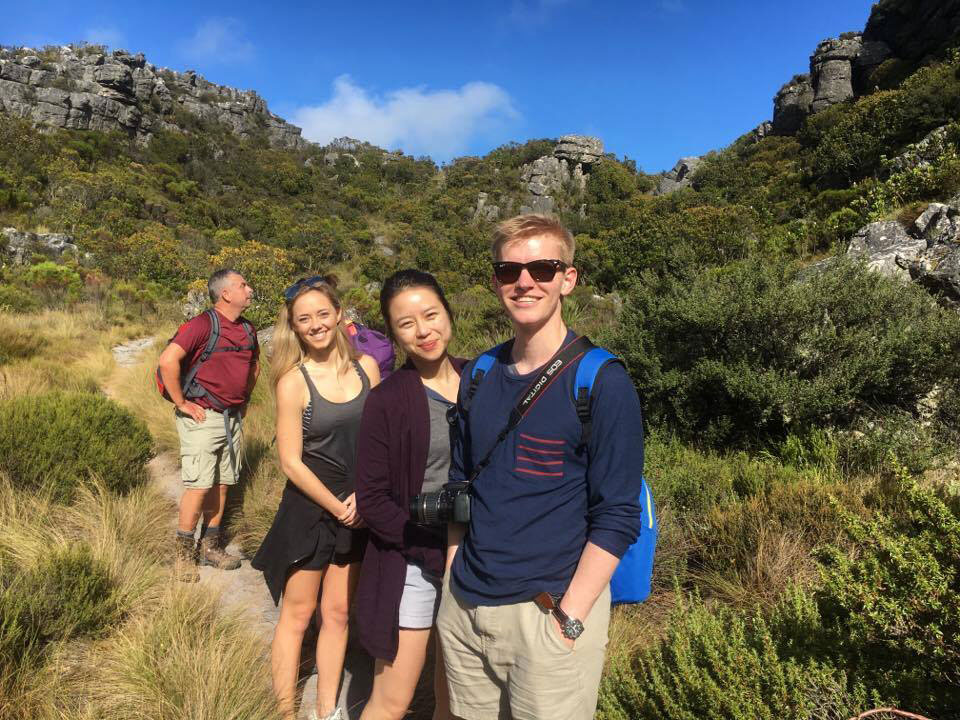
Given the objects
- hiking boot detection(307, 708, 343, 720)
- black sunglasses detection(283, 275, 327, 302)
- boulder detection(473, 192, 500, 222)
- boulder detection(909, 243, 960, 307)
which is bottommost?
hiking boot detection(307, 708, 343, 720)

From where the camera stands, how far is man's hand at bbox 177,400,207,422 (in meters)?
3.35

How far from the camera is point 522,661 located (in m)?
1.34

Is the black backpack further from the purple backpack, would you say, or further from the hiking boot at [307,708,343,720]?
the hiking boot at [307,708,343,720]

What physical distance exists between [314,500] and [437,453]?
0.65 m

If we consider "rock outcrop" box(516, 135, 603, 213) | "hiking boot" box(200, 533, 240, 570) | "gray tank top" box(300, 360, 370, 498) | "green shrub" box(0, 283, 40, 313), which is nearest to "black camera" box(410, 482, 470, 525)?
"gray tank top" box(300, 360, 370, 498)

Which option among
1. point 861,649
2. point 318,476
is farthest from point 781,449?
point 318,476

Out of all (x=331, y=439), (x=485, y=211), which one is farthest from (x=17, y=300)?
(x=485, y=211)

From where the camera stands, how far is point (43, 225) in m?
19.0

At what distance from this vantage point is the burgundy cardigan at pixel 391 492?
1.69m

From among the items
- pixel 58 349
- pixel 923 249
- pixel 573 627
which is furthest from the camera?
pixel 58 349

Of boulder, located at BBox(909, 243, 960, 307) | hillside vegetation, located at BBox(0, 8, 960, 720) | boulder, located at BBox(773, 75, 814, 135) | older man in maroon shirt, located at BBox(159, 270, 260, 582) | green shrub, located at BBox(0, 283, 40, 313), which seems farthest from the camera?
boulder, located at BBox(773, 75, 814, 135)

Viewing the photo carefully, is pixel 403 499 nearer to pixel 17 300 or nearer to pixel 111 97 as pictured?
pixel 17 300

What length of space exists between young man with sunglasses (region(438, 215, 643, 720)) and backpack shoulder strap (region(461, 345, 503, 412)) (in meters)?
0.06

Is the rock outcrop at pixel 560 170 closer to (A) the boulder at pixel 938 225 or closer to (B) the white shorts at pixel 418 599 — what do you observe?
(A) the boulder at pixel 938 225
